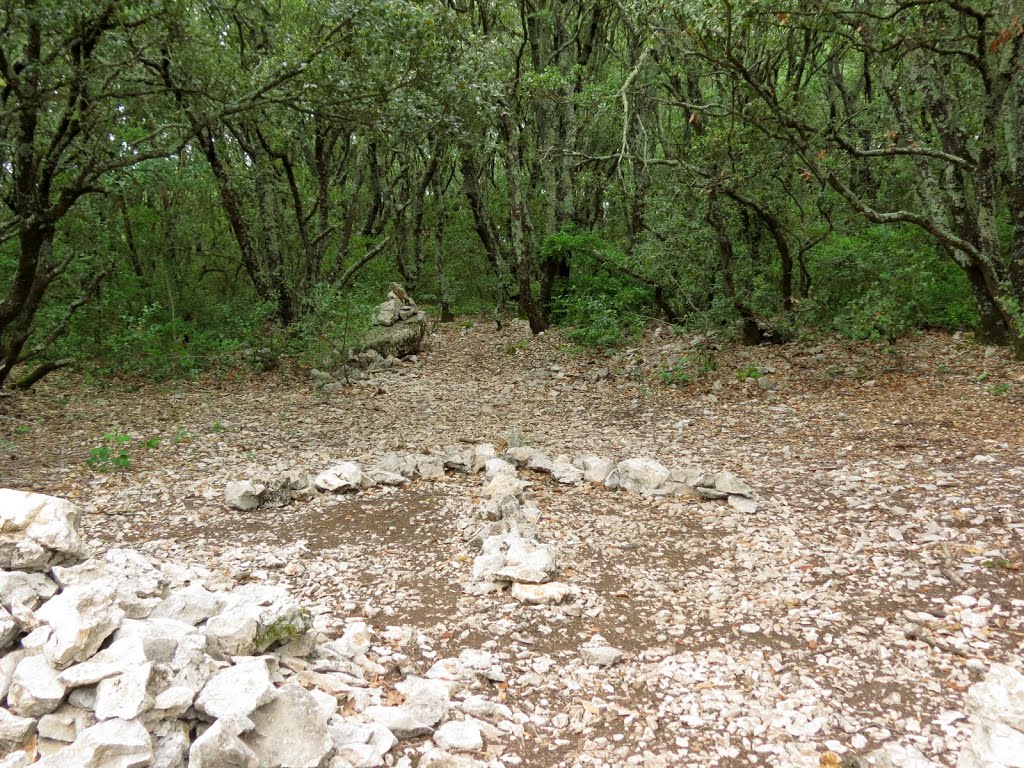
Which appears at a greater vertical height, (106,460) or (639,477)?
(639,477)

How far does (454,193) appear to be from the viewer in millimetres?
23094

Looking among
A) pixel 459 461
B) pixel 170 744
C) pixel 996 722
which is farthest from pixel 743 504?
pixel 170 744

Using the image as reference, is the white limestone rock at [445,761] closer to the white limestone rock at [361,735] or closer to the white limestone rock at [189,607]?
the white limestone rock at [361,735]

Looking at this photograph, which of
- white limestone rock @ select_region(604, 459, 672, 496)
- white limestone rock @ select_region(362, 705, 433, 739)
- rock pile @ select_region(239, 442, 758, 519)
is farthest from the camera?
white limestone rock @ select_region(604, 459, 672, 496)

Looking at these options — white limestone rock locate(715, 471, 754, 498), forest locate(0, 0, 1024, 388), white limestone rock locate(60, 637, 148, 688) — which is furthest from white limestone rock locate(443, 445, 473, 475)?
forest locate(0, 0, 1024, 388)

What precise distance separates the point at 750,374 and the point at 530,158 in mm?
10603

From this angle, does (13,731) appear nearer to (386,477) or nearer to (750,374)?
(386,477)

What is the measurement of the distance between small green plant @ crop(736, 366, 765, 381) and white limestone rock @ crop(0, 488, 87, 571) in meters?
8.62

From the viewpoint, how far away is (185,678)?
2631 mm

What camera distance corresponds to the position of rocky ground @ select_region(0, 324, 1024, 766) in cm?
302

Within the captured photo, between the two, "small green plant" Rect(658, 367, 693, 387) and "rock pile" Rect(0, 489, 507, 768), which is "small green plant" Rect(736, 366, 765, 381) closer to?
"small green plant" Rect(658, 367, 693, 387)

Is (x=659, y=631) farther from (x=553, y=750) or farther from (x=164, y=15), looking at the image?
(x=164, y=15)

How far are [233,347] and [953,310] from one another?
12953mm

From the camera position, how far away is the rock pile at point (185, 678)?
238cm
